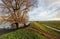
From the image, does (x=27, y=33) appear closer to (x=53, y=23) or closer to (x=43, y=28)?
(x=43, y=28)

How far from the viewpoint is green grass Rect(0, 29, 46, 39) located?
11.2ft

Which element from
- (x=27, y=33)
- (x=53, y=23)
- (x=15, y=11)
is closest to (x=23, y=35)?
(x=27, y=33)

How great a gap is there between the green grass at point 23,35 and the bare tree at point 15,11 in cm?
19

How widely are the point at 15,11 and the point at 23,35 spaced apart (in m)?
0.55

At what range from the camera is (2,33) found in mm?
3537

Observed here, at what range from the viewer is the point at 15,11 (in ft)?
11.9

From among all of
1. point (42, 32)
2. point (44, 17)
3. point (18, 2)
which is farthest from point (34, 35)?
point (18, 2)

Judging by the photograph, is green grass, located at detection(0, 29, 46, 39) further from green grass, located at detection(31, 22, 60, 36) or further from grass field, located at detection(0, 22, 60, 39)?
green grass, located at detection(31, 22, 60, 36)

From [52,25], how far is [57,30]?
0.19 m

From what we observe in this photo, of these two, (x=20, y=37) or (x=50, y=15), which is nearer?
(x=20, y=37)

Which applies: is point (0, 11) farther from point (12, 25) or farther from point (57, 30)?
point (57, 30)

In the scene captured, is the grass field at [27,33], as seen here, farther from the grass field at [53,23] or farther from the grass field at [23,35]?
the grass field at [53,23]

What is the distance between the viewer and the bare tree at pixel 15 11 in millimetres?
3635

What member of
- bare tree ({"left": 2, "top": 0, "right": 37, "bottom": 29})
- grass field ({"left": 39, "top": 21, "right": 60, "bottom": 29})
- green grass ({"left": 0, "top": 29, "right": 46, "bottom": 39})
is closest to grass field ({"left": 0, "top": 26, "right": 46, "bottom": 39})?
green grass ({"left": 0, "top": 29, "right": 46, "bottom": 39})
